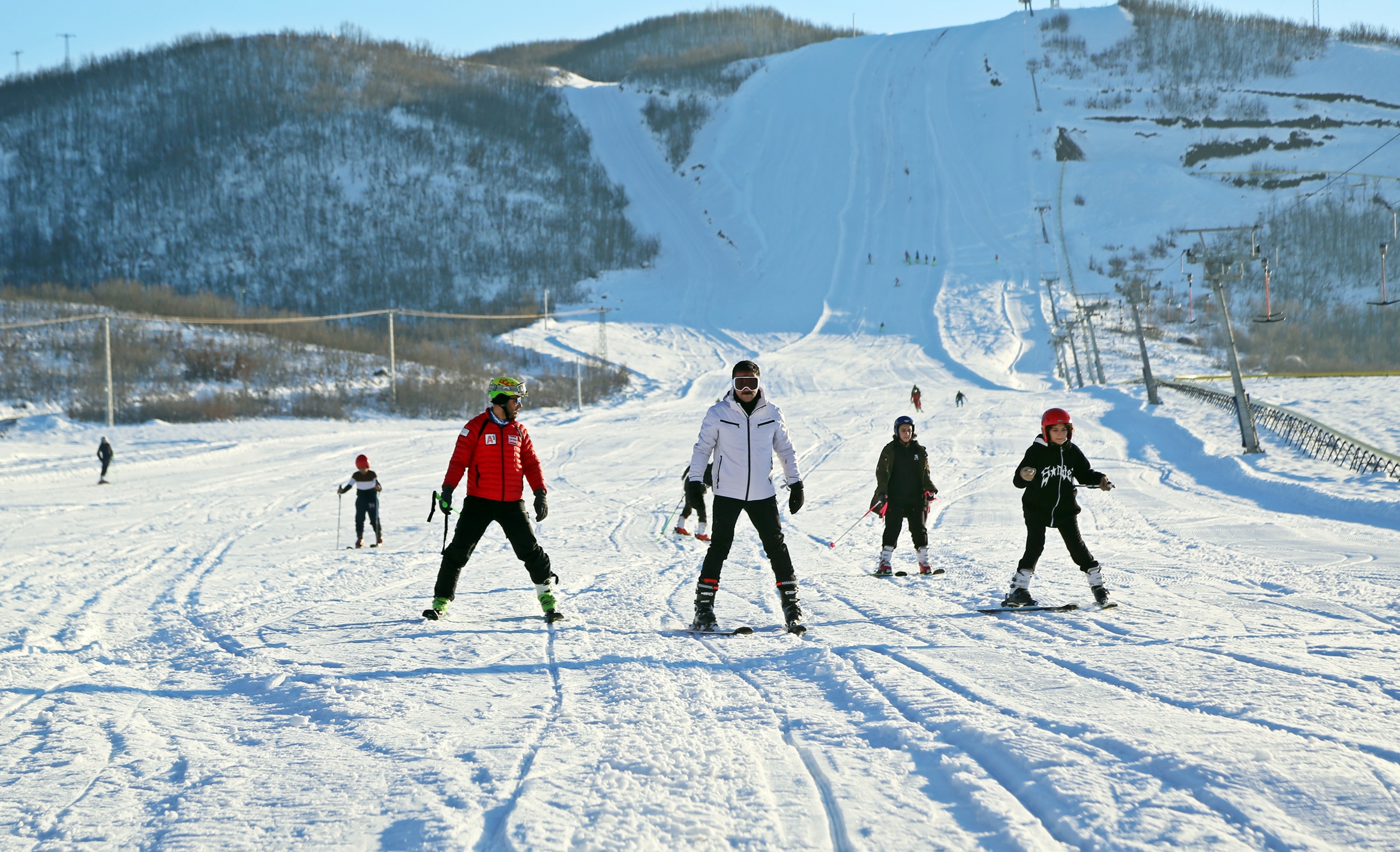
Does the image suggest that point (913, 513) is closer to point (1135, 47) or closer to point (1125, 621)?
point (1125, 621)

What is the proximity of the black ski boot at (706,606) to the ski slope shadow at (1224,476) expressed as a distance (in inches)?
416

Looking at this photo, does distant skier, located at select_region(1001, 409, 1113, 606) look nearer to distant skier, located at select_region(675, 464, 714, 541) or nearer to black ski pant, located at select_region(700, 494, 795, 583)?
black ski pant, located at select_region(700, 494, 795, 583)

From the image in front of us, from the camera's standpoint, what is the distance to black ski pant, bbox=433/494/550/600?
23.6 ft

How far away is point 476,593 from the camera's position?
874 centimetres

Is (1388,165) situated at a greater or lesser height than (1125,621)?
greater

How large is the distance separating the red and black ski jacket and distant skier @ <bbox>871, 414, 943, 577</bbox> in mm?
4329

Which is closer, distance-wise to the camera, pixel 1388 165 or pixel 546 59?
pixel 1388 165

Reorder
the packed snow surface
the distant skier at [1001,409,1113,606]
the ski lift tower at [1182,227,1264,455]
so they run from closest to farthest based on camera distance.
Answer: the packed snow surface < the distant skier at [1001,409,1113,606] < the ski lift tower at [1182,227,1264,455]

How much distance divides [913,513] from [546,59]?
155 meters

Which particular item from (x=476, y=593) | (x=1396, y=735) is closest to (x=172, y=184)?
(x=476, y=593)

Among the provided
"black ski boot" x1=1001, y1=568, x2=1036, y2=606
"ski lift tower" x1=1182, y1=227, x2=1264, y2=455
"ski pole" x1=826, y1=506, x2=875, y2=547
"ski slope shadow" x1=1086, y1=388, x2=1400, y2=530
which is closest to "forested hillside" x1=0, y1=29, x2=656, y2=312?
"ski slope shadow" x1=1086, y1=388, x2=1400, y2=530

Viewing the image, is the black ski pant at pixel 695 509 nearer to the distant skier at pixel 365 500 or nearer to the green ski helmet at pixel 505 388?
the distant skier at pixel 365 500

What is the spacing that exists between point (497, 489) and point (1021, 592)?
412cm

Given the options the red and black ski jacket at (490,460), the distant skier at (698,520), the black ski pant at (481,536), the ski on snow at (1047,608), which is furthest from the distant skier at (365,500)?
the ski on snow at (1047,608)
